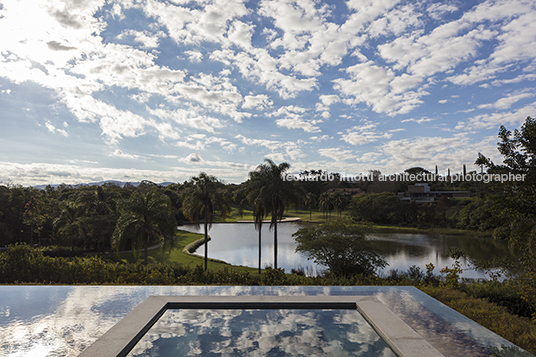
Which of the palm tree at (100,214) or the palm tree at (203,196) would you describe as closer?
the palm tree at (203,196)

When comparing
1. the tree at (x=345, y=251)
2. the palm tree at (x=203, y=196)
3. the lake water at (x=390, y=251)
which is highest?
the palm tree at (x=203, y=196)

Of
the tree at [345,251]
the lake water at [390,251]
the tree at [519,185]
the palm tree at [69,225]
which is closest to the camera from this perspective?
the tree at [519,185]

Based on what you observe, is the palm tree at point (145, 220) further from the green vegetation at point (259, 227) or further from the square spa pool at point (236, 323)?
the square spa pool at point (236, 323)

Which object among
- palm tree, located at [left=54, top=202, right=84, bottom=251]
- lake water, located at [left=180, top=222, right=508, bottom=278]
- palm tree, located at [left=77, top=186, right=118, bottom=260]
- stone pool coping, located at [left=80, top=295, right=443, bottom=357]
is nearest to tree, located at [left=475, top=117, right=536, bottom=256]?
stone pool coping, located at [left=80, top=295, right=443, bottom=357]

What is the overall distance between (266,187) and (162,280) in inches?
515

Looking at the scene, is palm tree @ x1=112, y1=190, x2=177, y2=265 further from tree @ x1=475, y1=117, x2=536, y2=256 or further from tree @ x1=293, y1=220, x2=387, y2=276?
tree @ x1=475, y1=117, x2=536, y2=256

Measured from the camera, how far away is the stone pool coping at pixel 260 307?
5.52m

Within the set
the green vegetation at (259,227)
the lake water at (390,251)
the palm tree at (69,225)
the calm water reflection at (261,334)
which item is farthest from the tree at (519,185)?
the palm tree at (69,225)

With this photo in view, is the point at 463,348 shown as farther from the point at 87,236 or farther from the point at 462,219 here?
the point at 462,219

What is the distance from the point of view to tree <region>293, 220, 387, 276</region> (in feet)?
57.3

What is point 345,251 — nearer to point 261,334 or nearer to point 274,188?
point 274,188

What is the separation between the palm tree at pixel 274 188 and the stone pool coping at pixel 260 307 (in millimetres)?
15163

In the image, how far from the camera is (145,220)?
22.6 metres

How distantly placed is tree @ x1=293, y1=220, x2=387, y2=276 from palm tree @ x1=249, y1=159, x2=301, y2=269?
5.21 metres
